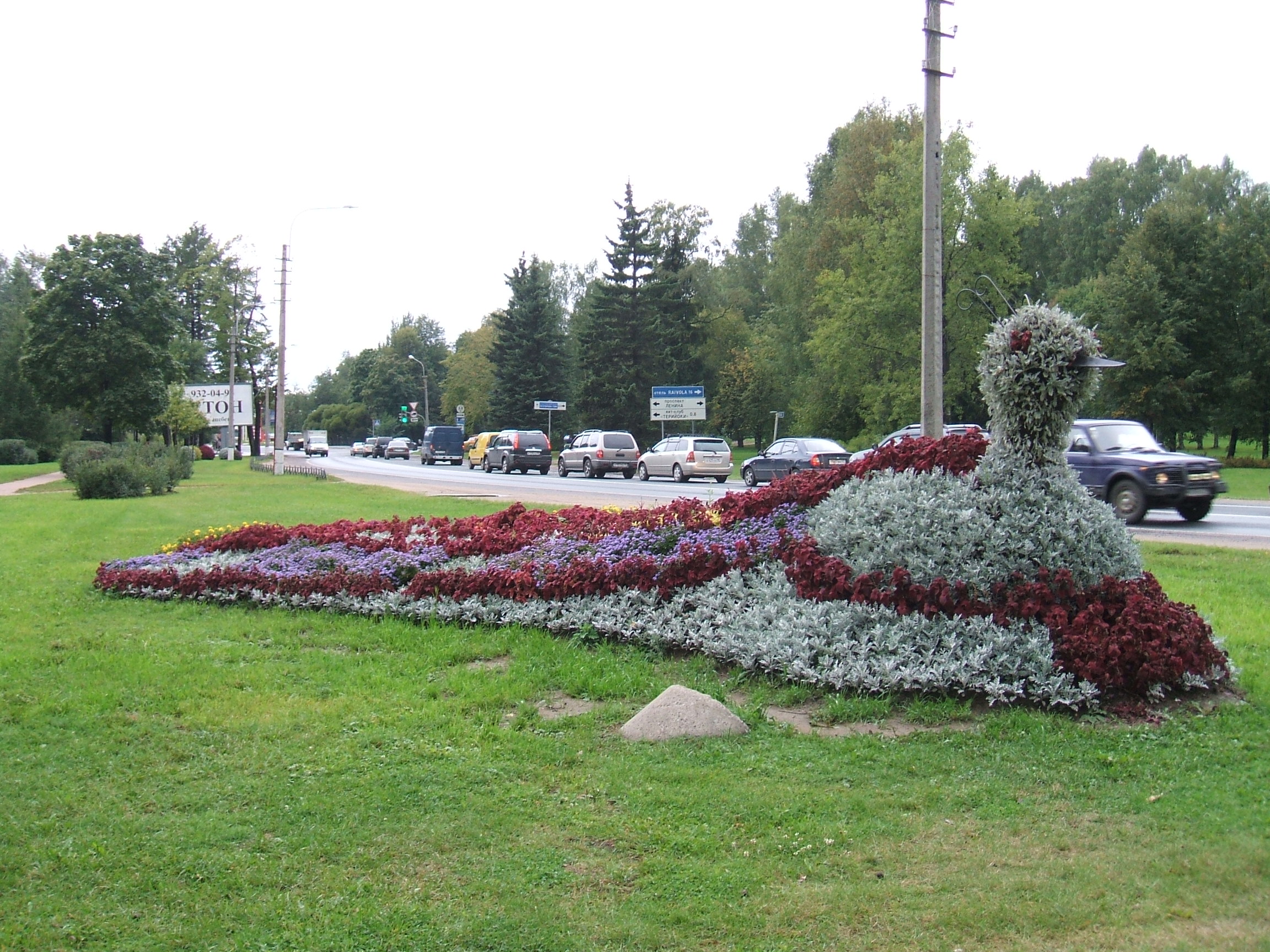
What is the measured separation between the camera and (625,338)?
67.8 metres

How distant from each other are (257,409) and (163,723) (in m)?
87.8

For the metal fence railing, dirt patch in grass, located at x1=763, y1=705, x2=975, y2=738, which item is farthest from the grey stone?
the metal fence railing

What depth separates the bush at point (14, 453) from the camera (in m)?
58.9

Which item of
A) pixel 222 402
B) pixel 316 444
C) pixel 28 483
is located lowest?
pixel 28 483

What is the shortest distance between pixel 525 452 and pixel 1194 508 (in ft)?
111

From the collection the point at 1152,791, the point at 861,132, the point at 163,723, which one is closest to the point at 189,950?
the point at 163,723

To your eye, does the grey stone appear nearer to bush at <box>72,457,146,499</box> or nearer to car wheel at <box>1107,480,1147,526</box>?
car wheel at <box>1107,480,1147,526</box>

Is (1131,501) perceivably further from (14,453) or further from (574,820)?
(14,453)

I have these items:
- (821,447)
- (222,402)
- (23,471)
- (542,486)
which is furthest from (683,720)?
(222,402)

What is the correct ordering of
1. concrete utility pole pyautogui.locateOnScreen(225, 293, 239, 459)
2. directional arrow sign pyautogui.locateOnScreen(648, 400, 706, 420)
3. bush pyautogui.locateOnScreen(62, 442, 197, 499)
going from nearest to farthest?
1. bush pyautogui.locateOnScreen(62, 442, 197, 499)
2. directional arrow sign pyautogui.locateOnScreen(648, 400, 706, 420)
3. concrete utility pole pyautogui.locateOnScreen(225, 293, 239, 459)

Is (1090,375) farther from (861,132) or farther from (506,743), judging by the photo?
(861,132)

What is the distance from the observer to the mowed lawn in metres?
3.59

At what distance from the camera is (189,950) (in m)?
3.48

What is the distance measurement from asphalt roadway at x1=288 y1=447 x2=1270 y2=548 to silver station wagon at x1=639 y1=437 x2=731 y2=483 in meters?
0.45
